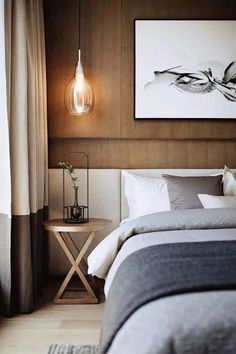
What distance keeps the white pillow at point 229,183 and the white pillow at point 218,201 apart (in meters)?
0.29

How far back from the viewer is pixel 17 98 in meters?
2.99

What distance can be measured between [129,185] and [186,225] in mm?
1127

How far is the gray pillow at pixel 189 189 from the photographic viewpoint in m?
3.25

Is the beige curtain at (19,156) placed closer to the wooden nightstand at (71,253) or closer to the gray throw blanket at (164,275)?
A: the wooden nightstand at (71,253)

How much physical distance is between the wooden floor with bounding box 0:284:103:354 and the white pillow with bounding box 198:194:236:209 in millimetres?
1049

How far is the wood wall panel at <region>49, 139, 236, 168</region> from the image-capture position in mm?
3840

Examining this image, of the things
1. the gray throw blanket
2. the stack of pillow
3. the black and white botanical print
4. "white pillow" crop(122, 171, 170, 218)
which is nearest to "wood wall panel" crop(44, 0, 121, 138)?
the black and white botanical print

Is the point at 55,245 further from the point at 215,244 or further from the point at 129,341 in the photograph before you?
the point at 129,341

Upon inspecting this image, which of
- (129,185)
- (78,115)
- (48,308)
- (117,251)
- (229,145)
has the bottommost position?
(48,308)

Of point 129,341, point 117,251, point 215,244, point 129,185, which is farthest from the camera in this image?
point 129,185

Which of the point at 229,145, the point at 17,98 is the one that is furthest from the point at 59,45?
the point at 229,145

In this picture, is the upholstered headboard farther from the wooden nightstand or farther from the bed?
the bed

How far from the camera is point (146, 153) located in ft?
12.6

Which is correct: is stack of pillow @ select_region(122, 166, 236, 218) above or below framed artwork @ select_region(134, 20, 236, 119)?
below
